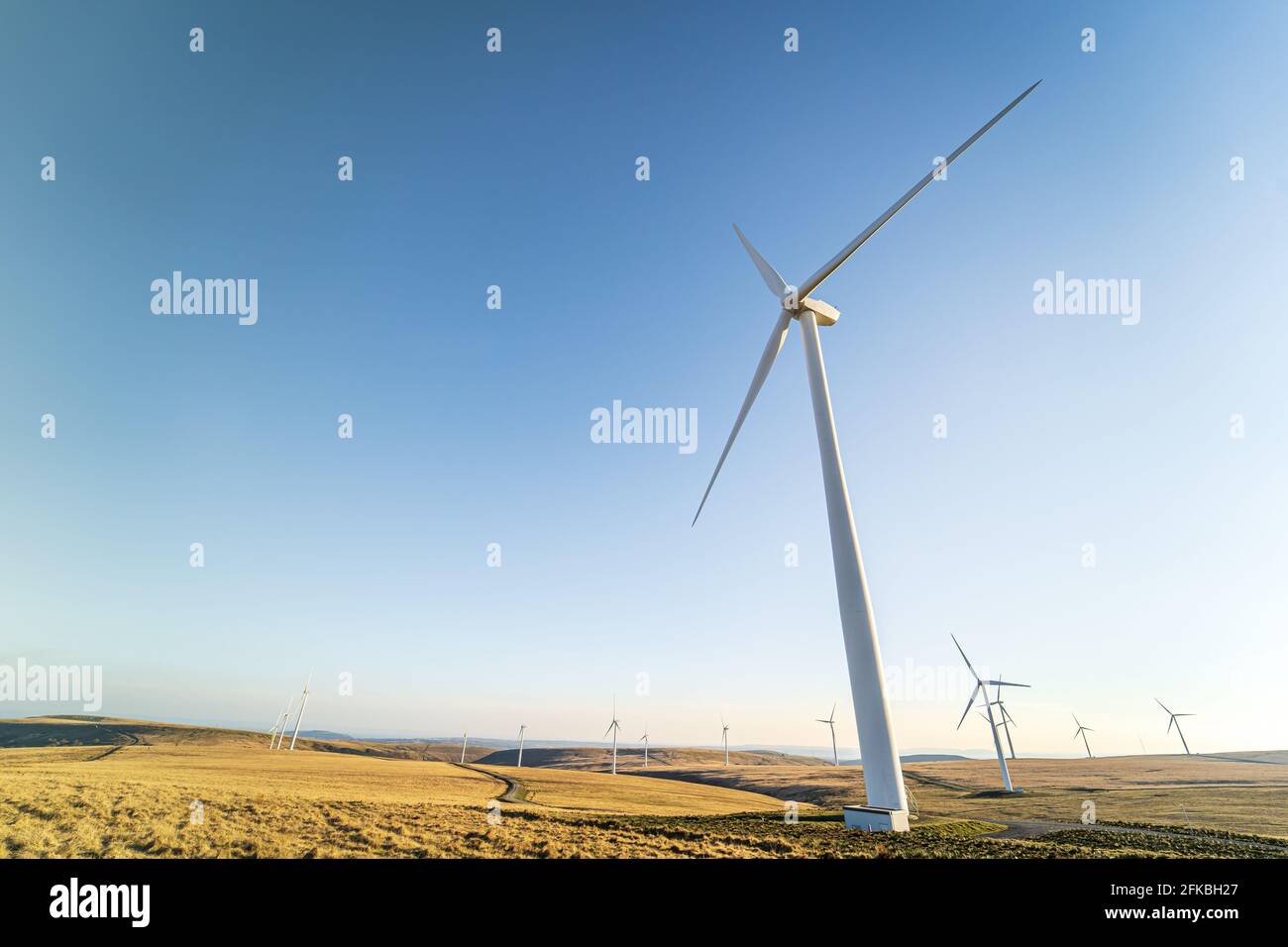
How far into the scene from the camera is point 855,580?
92.3ft

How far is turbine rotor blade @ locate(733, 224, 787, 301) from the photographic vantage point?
39719 millimetres

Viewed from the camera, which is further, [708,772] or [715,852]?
[708,772]

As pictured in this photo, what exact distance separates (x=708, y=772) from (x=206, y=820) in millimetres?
129933

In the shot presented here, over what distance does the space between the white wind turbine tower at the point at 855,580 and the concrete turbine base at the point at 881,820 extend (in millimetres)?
39

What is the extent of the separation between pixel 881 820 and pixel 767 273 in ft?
118

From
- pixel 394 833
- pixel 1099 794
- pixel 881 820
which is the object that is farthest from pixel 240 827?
pixel 1099 794

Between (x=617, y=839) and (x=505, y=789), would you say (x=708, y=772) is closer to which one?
(x=505, y=789)

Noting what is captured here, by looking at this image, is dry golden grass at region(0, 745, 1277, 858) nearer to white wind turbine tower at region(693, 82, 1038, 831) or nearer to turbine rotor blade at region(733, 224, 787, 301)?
white wind turbine tower at region(693, 82, 1038, 831)

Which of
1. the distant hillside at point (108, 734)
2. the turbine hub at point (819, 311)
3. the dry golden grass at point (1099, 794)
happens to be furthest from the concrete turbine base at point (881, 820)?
the distant hillside at point (108, 734)

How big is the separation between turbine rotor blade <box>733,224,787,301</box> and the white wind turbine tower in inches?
52.2

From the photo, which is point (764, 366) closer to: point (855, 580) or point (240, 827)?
point (855, 580)

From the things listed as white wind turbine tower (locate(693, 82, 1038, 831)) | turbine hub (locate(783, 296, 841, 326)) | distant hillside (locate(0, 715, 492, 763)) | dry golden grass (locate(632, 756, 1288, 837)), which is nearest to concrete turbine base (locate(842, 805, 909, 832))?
white wind turbine tower (locate(693, 82, 1038, 831))
